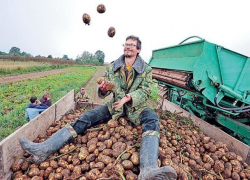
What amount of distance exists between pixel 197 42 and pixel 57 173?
3.40 metres

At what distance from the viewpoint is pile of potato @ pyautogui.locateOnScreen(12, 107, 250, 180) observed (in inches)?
79.2

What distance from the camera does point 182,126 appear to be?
10.5ft

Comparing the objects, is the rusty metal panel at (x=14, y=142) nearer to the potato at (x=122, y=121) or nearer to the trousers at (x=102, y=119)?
the trousers at (x=102, y=119)

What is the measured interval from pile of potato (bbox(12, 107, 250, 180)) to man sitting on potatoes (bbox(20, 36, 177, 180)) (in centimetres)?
14

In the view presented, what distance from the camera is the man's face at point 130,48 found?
2.76 meters

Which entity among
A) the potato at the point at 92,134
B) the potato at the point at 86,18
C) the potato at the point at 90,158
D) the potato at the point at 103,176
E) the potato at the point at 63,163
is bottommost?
the potato at the point at 63,163

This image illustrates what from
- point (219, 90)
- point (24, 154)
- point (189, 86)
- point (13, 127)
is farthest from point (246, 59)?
point (13, 127)

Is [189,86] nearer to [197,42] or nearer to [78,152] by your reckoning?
[197,42]

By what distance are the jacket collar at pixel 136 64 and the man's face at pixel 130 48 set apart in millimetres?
152

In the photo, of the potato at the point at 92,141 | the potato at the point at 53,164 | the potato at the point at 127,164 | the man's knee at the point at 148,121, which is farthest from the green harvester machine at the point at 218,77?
the potato at the point at 53,164

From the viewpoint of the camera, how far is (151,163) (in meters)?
1.92

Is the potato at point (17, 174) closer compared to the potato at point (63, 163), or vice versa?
the potato at point (17, 174)

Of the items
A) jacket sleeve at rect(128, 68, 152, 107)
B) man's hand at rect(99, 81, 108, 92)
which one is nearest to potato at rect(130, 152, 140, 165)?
jacket sleeve at rect(128, 68, 152, 107)

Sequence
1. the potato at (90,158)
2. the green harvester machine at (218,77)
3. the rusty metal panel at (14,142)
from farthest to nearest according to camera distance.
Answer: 1. the green harvester machine at (218,77)
2. the potato at (90,158)
3. the rusty metal panel at (14,142)
